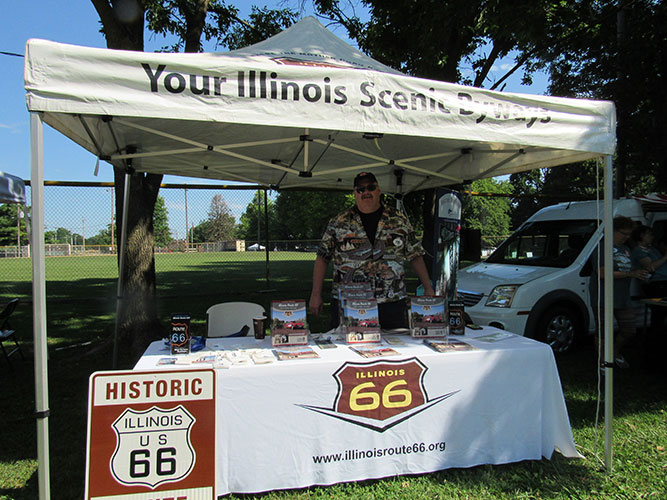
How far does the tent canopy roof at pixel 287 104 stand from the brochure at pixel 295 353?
1.38m

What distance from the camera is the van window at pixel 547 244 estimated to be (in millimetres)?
5883

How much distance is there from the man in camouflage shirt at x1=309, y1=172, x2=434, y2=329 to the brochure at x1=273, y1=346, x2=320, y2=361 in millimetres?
554

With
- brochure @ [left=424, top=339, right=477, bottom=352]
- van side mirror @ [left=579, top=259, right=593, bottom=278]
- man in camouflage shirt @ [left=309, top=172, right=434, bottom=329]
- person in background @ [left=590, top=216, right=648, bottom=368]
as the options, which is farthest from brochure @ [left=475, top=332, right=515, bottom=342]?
van side mirror @ [left=579, top=259, right=593, bottom=278]

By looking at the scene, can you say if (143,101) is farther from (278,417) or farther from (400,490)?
(400,490)

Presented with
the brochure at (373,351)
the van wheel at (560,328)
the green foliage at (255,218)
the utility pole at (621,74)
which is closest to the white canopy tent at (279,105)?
the brochure at (373,351)

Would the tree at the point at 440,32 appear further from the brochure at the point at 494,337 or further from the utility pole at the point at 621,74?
the brochure at the point at 494,337

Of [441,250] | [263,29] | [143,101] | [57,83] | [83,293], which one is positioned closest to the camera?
[57,83]

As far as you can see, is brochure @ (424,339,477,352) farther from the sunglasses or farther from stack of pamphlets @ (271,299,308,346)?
the sunglasses

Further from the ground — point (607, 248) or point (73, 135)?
point (73, 135)

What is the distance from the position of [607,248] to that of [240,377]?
104 inches

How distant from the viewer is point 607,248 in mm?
3113

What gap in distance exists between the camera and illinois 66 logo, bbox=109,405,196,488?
2219mm

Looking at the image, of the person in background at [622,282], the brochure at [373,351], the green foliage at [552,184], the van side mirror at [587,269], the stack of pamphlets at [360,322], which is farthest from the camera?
the green foliage at [552,184]

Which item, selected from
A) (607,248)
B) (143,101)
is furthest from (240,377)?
(607,248)
